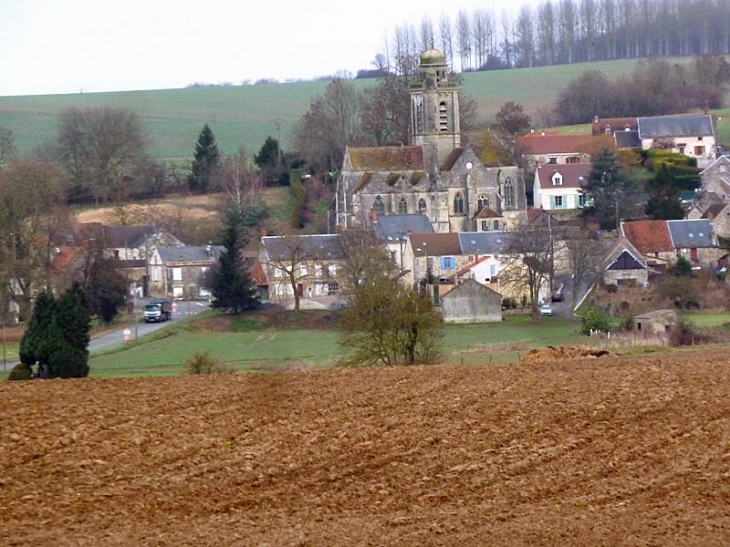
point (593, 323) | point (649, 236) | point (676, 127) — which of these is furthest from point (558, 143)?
point (593, 323)

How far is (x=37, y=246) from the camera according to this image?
5175cm

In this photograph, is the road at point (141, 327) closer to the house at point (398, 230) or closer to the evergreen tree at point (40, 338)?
the house at point (398, 230)

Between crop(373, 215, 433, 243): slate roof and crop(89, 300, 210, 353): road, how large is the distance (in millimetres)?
8673

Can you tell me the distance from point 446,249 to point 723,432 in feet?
152

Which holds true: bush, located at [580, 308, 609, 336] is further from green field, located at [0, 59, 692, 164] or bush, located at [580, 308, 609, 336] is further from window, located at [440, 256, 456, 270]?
green field, located at [0, 59, 692, 164]

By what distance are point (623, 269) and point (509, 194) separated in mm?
15557

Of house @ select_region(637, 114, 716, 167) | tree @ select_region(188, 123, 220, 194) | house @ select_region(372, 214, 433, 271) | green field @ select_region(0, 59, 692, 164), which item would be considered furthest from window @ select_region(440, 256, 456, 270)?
green field @ select_region(0, 59, 692, 164)

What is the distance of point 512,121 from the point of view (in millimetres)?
94438

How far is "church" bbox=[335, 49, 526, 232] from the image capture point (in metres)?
72.4

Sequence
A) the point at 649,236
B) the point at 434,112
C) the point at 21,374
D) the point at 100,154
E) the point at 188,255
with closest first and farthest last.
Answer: the point at 21,374 < the point at 649,236 < the point at 188,255 < the point at 434,112 < the point at 100,154

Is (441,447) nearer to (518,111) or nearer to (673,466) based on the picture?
(673,466)

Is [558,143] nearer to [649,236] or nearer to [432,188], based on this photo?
[432,188]

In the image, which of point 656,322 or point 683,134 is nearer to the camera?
point 656,322

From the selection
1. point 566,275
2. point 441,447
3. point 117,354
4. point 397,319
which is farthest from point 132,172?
point 441,447
